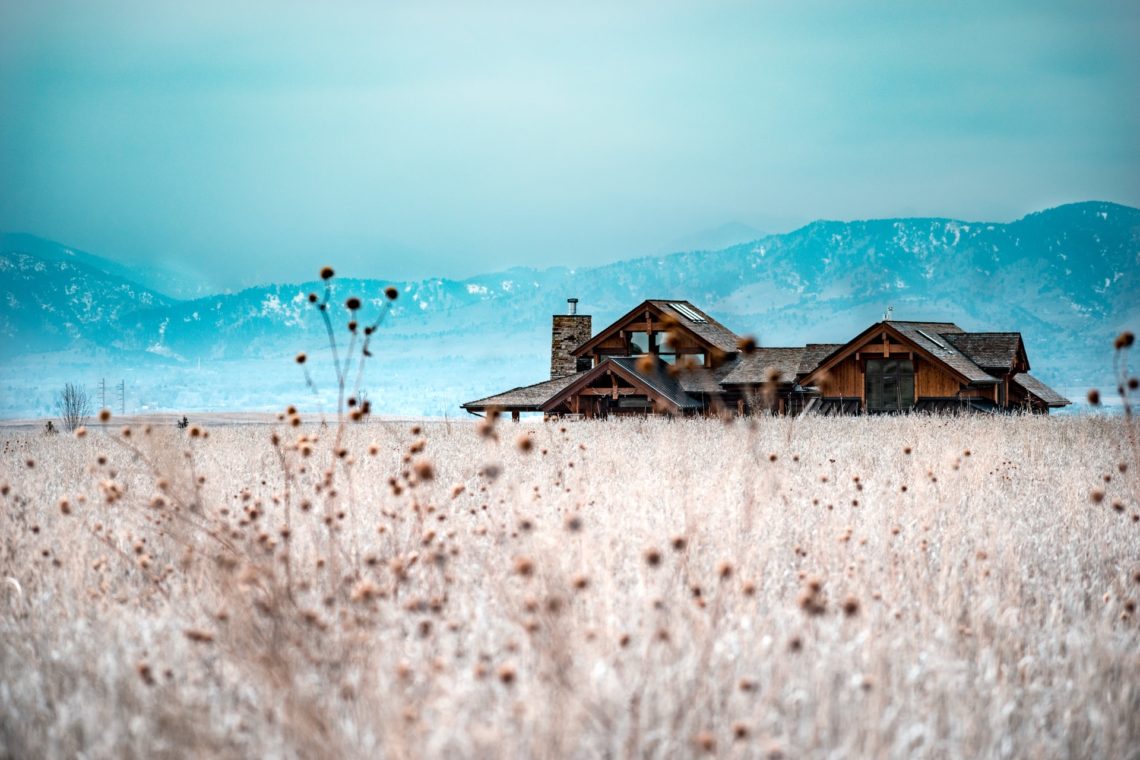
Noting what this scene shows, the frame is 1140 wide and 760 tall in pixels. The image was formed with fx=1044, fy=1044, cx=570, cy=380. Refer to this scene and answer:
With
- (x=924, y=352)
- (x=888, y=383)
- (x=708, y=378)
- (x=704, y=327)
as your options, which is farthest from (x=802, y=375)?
(x=704, y=327)

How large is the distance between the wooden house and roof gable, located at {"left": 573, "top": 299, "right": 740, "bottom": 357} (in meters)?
0.06

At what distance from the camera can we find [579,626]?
466 centimetres

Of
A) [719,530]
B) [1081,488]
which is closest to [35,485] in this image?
[719,530]

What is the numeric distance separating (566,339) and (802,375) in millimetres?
9121

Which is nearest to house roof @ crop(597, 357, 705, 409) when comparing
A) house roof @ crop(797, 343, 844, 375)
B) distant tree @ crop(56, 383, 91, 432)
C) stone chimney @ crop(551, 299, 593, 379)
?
house roof @ crop(797, 343, 844, 375)

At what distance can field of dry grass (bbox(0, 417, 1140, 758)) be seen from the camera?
12.2 ft

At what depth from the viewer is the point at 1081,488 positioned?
944 centimetres

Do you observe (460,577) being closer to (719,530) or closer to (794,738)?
(719,530)

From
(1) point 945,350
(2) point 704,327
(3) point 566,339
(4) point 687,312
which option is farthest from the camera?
(3) point 566,339

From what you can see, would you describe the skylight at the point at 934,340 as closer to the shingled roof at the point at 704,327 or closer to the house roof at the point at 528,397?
the shingled roof at the point at 704,327

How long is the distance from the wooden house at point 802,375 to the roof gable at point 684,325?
0.06 meters

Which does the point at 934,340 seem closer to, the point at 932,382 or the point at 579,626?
the point at 932,382

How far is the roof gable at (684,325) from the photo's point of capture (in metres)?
33.3

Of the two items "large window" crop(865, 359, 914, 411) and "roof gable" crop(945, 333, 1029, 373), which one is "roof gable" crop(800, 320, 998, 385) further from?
"large window" crop(865, 359, 914, 411)
